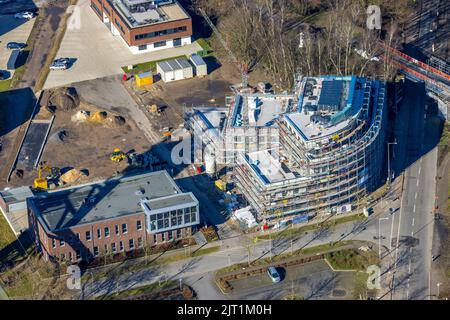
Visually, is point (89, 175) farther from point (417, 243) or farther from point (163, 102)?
point (417, 243)

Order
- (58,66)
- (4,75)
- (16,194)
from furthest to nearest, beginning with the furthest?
1. (58,66)
2. (4,75)
3. (16,194)

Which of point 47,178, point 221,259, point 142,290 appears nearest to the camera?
point 142,290

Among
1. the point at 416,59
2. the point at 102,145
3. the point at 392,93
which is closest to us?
the point at 102,145

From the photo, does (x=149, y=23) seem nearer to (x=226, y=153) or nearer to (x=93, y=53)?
(x=93, y=53)

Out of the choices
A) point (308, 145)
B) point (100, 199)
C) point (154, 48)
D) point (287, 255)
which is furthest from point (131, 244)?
point (154, 48)

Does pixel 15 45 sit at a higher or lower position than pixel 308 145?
higher

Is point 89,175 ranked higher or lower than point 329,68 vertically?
lower

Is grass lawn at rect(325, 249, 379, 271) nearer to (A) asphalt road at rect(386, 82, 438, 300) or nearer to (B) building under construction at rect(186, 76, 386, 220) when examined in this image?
(A) asphalt road at rect(386, 82, 438, 300)

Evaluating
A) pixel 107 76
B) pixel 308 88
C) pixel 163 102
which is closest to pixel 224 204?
pixel 308 88
